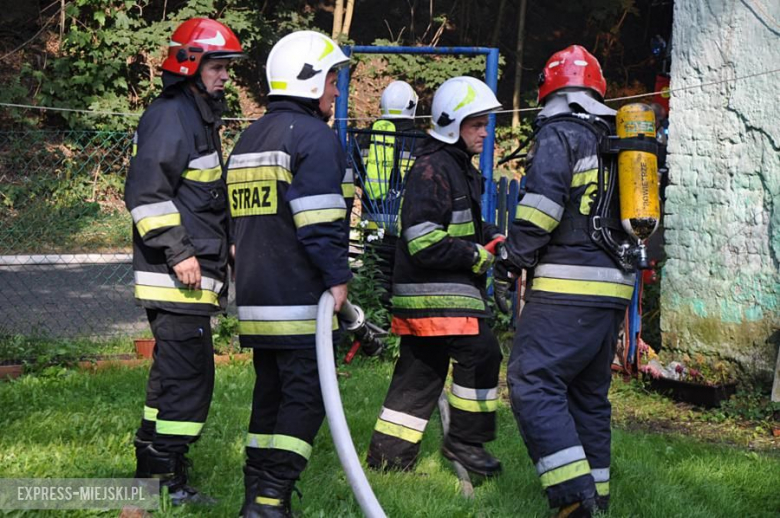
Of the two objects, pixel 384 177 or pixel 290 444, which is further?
pixel 384 177

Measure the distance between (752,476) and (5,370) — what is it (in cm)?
456

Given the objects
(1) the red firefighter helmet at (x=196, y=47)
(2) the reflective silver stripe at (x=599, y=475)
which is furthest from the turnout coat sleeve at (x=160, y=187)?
(2) the reflective silver stripe at (x=599, y=475)

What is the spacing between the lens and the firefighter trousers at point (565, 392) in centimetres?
390

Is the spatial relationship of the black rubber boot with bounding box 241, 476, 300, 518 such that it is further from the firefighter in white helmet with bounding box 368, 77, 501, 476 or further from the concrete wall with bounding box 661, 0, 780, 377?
the concrete wall with bounding box 661, 0, 780, 377

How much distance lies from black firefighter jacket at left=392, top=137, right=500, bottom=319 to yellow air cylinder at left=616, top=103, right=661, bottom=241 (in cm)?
83

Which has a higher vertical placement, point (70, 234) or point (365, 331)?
point (70, 234)

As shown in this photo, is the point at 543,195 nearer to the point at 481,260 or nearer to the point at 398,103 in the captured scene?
the point at 481,260

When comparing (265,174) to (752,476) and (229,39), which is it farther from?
(752,476)

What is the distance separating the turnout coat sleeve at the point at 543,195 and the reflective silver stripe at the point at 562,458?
797 mm

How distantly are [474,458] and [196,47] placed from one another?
7.70 feet

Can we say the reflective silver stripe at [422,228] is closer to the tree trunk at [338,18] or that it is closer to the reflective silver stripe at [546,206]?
the reflective silver stripe at [546,206]

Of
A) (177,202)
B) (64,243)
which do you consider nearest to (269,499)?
(177,202)

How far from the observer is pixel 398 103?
8250 millimetres

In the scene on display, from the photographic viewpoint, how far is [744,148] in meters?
6.39
